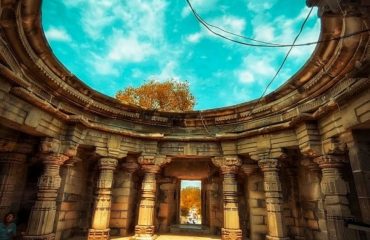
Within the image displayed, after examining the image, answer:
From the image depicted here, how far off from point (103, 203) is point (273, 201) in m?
5.16

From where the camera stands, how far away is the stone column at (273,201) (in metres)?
6.33

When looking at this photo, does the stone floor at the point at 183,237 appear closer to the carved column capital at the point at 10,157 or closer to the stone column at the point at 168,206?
the stone column at the point at 168,206

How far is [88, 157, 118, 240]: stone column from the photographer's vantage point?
22.4 feet

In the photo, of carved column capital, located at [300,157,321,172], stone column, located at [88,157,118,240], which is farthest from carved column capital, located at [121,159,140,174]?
carved column capital, located at [300,157,321,172]

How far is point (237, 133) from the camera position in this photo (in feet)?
25.8

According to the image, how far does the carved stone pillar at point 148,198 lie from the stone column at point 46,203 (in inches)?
102

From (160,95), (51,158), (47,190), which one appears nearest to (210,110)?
(51,158)

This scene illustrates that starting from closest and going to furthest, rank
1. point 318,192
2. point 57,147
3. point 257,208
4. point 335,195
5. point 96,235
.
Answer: point 335,195 → point 57,147 → point 318,192 → point 96,235 → point 257,208

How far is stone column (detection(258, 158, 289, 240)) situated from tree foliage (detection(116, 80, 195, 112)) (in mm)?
13578

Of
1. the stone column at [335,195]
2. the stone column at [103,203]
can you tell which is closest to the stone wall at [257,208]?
the stone column at [335,195]

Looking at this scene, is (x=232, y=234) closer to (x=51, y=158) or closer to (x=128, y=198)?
(x=128, y=198)

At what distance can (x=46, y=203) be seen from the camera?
5.75 meters

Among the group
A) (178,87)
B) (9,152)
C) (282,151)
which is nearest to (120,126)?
(9,152)

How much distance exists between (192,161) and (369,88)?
22.6ft
